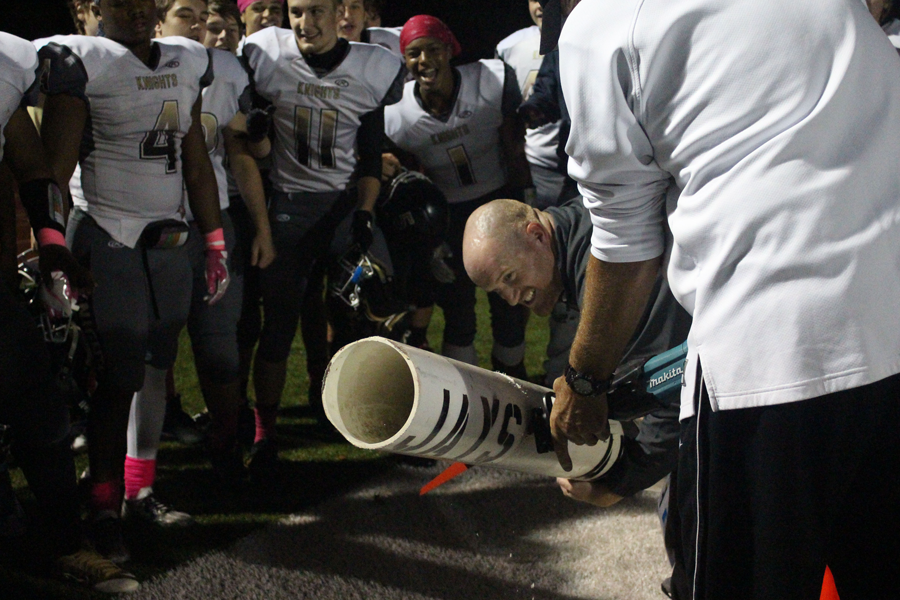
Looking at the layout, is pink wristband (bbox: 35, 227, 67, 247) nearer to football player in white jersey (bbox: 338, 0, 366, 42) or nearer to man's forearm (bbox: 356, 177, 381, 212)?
man's forearm (bbox: 356, 177, 381, 212)

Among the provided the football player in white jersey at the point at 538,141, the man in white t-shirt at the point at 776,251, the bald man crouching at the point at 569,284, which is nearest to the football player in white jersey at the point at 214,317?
the bald man crouching at the point at 569,284

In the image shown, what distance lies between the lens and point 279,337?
3.06 meters

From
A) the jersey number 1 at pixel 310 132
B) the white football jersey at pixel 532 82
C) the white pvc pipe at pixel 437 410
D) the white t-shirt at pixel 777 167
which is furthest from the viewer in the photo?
the white football jersey at pixel 532 82

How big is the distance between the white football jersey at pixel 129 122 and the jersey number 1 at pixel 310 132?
1.84 ft

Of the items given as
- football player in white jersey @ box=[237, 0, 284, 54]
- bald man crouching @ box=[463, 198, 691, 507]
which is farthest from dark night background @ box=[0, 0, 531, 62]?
bald man crouching @ box=[463, 198, 691, 507]

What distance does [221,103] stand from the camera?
2.94 m

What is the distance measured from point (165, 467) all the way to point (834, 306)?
8.50 ft

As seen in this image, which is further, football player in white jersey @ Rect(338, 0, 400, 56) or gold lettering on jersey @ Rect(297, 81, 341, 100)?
football player in white jersey @ Rect(338, 0, 400, 56)

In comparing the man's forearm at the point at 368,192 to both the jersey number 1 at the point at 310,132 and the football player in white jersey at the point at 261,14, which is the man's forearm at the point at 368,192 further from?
the football player in white jersey at the point at 261,14

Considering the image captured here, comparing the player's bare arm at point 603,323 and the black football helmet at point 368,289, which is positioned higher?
the player's bare arm at point 603,323

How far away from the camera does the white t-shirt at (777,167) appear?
1.07m

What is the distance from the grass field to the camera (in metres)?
2.32

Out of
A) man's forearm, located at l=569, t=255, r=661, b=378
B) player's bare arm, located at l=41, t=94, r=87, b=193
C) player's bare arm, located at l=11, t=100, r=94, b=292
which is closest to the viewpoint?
man's forearm, located at l=569, t=255, r=661, b=378

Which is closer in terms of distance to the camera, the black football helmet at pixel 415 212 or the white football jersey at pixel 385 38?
the black football helmet at pixel 415 212
